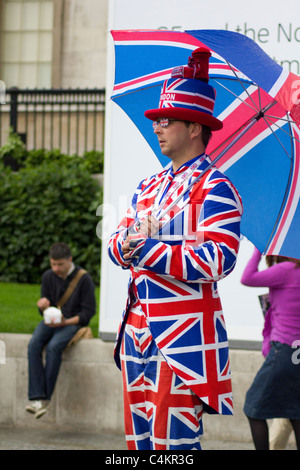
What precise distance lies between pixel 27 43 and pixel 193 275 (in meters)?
12.0

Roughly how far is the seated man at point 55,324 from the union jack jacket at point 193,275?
3.59 meters

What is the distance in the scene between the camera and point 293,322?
5.10m

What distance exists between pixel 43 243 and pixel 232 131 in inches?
274

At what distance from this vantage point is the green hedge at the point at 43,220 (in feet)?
33.9

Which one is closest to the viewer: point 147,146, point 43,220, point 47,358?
point 147,146

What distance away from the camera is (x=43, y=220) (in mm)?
10320

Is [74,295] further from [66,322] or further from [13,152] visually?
[13,152]

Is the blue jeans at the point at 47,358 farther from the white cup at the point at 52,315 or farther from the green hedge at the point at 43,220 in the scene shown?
the green hedge at the point at 43,220

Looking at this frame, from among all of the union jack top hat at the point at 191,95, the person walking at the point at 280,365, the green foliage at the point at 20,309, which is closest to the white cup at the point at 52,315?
the green foliage at the point at 20,309

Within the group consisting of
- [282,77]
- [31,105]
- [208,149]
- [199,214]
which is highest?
[31,105]

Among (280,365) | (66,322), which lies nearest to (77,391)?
(66,322)

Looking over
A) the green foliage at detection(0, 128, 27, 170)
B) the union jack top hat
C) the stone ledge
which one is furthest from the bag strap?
the green foliage at detection(0, 128, 27, 170)
